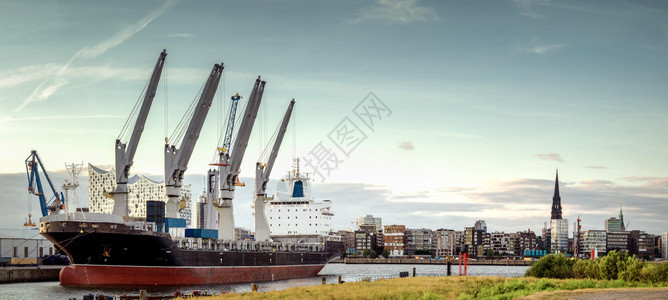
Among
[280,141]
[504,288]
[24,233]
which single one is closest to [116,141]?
[280,141]

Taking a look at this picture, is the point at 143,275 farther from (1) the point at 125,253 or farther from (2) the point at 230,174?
(2) the point at 230,174

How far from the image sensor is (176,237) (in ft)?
227

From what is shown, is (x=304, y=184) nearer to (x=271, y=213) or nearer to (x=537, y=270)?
(x=271, y=213)

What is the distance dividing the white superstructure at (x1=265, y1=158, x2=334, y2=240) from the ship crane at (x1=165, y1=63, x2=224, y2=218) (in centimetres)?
3111

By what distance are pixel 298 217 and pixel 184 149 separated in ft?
108

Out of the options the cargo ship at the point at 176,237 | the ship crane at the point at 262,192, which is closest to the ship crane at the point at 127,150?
the cargo ship at the point at 176,237

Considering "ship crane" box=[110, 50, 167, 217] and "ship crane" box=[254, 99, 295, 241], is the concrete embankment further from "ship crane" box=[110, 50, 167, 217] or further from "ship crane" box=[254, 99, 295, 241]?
"ship crane" box=[254, 99, 295, 241]

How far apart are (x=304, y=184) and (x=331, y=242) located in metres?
10.2

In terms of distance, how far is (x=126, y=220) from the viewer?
69562 millimetres

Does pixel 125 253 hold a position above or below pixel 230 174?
below

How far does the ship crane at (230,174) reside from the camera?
3233 inches

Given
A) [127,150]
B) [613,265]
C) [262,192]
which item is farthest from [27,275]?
[613,265]

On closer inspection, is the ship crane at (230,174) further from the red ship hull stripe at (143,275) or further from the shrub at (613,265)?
the shrub at (613,265)

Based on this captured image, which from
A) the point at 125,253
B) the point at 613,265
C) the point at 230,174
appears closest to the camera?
the point at 613,265
